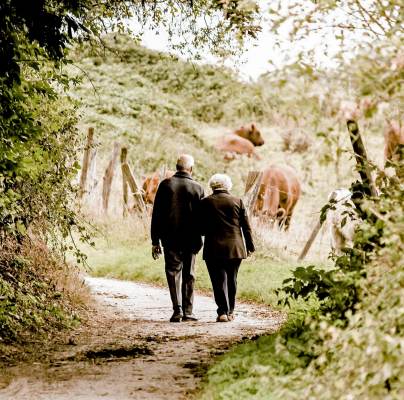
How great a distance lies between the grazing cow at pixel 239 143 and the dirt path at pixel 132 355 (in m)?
20.4

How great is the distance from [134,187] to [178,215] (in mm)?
9427

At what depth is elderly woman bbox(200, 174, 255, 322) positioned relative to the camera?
368 inches

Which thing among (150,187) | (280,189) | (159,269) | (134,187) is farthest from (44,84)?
(280,189)

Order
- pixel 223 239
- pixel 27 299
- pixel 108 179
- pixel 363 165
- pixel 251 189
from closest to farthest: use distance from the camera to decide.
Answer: pixel 363 165 → pixel 27 299 → pixel 223 239 → pixel 251 189 → pixel 108 179

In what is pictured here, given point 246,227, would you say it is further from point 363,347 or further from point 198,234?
point 363,347

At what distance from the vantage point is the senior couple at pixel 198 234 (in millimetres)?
9406

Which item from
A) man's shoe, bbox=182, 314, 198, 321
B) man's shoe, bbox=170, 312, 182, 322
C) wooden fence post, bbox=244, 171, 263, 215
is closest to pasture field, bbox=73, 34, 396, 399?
wooden fence post, bbox=244, 171, 263, 215

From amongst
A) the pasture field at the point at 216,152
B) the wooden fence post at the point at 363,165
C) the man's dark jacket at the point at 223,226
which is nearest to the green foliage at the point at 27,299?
the pasture field at the point at 216,152

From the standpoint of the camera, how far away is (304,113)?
13.7 ft

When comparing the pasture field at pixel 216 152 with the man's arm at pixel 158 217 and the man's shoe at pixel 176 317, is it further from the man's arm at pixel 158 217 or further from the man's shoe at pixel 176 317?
the man's shoe at pixel 176 317

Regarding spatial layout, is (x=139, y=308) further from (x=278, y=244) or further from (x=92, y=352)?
(x=278, y=244)

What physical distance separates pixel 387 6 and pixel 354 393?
2400mm

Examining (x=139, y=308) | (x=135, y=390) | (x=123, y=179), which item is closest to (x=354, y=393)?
(x=135, y=390)

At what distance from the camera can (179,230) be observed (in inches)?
376
